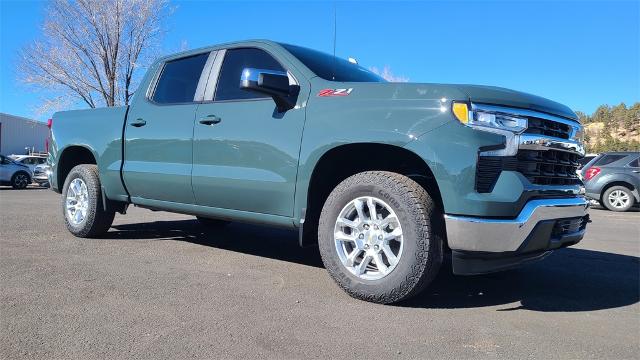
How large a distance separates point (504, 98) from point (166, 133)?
123 inches

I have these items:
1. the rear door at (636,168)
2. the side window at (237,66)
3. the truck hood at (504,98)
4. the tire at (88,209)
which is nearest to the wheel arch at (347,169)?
the truck hood at (504,98)

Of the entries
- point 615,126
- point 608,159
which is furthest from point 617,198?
point 615,126

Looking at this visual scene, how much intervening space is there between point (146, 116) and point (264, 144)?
5.68ft

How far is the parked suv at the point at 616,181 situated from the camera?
12445 mm

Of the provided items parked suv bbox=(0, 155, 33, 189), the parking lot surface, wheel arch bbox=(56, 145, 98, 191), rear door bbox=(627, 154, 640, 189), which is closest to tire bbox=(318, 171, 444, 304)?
the parking lot surface

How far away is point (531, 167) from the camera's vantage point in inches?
126

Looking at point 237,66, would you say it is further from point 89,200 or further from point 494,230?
point 494,230

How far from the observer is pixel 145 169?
16.3 feet

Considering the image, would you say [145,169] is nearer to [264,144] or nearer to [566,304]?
[264,144]

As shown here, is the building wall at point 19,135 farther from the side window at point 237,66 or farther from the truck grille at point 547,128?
the truck grille at point 547,128

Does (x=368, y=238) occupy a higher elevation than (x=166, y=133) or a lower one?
lower

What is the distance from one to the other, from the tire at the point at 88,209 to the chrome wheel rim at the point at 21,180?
54.2 ft

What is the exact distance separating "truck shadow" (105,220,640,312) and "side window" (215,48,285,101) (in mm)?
1609

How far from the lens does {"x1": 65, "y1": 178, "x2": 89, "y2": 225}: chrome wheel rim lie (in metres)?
5.74
